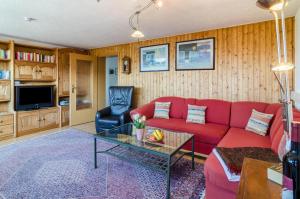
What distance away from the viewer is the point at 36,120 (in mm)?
4352

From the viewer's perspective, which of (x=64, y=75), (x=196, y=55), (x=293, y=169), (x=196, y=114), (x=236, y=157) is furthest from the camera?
(x=64, y=75)

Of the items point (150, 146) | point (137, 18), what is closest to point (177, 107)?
point (150, 146)

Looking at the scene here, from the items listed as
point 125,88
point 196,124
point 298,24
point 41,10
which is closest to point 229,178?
point 196,124

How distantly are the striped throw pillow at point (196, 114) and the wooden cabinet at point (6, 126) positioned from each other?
3679mm

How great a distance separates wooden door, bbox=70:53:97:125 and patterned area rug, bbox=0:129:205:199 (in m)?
1.98

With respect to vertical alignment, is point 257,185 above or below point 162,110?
below

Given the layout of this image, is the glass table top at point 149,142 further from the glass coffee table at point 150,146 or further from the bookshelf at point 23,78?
the bookshelf at point 23,78

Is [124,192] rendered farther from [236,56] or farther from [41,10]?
[236,56]

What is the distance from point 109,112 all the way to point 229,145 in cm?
290

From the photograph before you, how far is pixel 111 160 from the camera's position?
2.77 metres

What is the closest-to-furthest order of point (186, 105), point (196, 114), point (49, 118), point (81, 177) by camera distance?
point (81, 177) → point (196, 114) → point (186, 105) → point (49, 118)

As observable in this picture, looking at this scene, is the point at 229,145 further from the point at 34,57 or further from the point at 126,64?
the point at 34,57

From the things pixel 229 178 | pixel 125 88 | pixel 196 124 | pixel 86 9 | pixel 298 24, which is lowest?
pixel 229 178

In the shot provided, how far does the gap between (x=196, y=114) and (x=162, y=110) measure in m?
0.71
